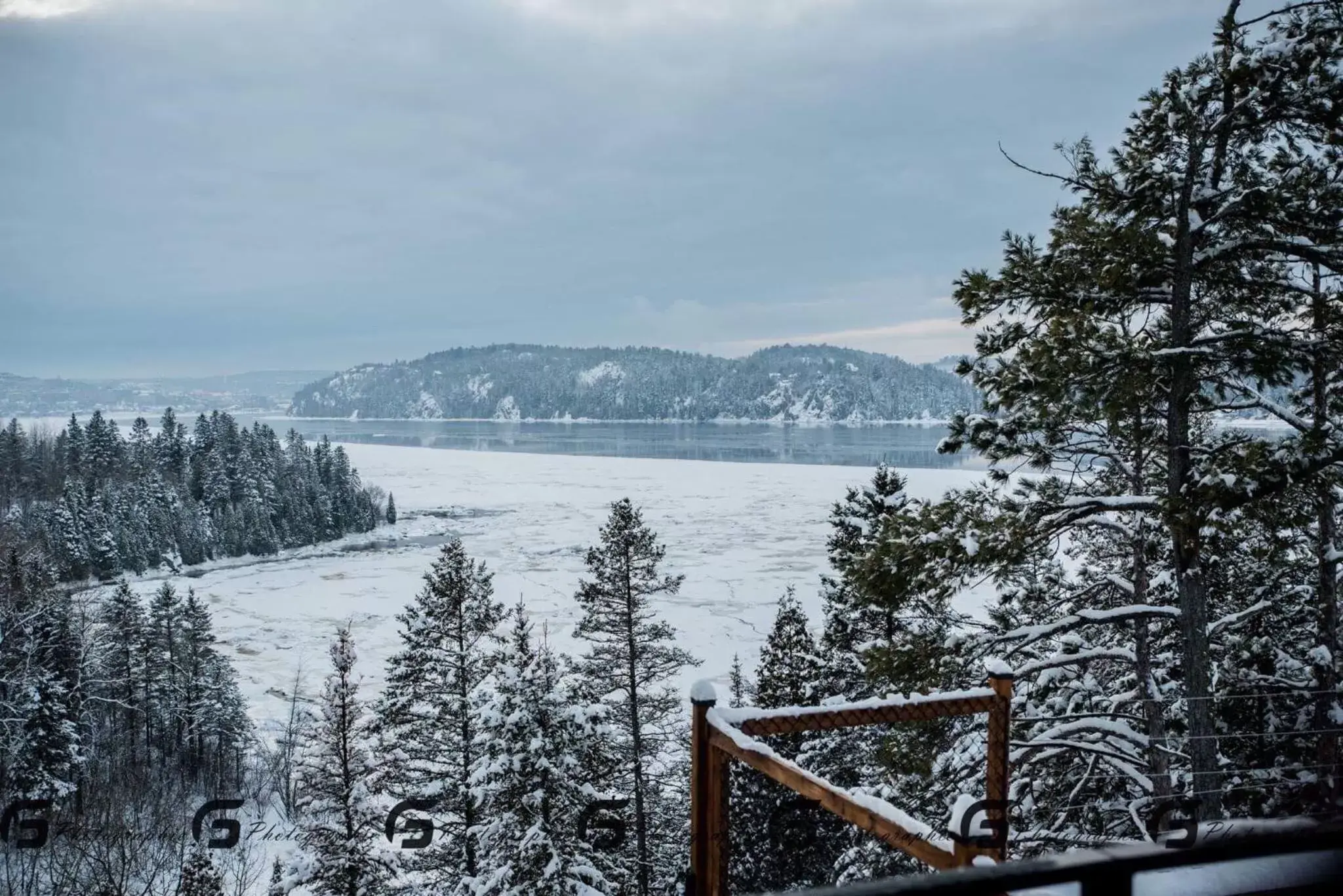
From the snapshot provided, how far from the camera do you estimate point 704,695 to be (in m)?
4.01

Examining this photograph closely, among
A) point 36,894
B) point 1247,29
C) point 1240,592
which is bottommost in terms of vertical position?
point 36,894

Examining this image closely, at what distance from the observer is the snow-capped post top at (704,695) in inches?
157

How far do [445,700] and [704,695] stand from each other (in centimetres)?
1468

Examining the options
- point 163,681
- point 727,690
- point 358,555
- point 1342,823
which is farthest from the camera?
point 358,555

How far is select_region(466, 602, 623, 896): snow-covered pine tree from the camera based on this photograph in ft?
35.4

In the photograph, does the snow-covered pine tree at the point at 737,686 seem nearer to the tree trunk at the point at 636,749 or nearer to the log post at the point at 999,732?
the tree trunk at the point at 636,749

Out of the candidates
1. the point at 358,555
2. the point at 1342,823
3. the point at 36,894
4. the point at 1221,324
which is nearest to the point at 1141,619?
the point at 1221,324

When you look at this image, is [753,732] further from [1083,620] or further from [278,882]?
[278,882]

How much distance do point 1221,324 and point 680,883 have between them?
10.7 m

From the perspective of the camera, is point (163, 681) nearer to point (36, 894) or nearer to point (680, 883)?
point (36, 894)

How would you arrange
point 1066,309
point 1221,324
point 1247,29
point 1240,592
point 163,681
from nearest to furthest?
point 1247,29 → point 1066,309 → point 1221,324 → point 1240,592 → point 163,681

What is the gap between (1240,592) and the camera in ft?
31.3

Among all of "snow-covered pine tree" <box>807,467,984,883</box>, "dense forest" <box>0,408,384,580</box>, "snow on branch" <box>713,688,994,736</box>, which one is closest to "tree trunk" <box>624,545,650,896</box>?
"snow-covered pine tree" <box>807,467,984,883</box>

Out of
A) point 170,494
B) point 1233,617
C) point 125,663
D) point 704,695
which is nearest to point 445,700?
point 1233,617
